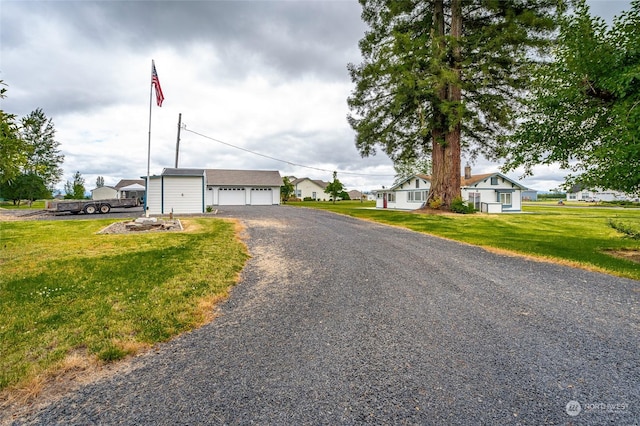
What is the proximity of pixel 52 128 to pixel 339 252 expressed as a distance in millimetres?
56090

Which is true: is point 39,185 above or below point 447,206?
above

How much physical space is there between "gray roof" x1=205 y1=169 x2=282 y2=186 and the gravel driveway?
34.3 m

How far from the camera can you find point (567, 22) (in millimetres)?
7809

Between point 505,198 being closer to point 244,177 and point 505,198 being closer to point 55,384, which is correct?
point 244,177

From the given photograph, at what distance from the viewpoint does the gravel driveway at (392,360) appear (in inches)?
89.3

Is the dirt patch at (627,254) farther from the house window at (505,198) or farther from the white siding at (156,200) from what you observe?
the house window at (505,198)

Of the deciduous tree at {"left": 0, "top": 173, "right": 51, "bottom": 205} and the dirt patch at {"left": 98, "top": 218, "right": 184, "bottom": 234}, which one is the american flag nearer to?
Answer: the dirt patch at {"left": 98, "top": 218, "right": 184, "bottom": 234}

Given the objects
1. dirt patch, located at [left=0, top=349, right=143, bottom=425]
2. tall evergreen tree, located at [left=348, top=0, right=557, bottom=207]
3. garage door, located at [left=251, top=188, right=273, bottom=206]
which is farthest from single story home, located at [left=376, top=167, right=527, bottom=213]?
dirt patch, located at [left=0, top=349, right=143, bottom=425]

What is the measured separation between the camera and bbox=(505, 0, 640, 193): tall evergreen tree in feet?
21.0

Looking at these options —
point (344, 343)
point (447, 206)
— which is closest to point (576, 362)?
point (344, 343)

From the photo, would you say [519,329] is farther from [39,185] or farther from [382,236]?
[39,185]
